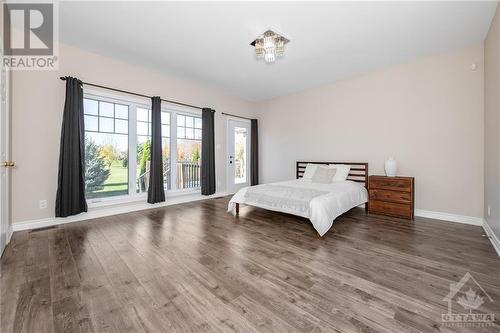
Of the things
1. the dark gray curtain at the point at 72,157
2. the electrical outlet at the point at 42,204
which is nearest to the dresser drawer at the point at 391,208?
the dark gray curtain at the point at 72,157

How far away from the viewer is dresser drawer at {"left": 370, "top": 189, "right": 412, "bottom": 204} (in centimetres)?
341

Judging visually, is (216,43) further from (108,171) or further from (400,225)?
(400,225)

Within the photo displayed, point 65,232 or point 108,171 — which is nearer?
point 65,232

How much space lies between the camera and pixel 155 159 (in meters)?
4.05

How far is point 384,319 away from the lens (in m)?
1.31

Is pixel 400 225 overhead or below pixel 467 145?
below

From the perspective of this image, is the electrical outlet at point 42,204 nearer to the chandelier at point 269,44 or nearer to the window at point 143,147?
the window at point 143,147

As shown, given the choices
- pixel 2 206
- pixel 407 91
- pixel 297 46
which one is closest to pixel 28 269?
pixel 2 206

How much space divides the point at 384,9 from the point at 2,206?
466cm

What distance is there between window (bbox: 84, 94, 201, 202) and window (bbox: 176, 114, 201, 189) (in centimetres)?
2

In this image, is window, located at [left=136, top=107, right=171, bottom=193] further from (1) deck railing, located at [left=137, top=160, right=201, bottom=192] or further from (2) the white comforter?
(2) the white comforter

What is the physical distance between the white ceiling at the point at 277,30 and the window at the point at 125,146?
894mm

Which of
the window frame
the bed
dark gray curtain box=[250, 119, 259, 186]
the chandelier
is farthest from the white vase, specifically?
the window frame

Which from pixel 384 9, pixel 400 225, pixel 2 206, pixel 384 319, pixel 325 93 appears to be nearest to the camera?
pixel 384 319
